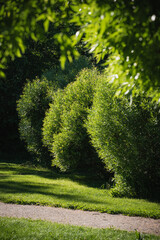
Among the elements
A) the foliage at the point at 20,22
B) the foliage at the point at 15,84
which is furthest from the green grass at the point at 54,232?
the foliage at the point at 15,84

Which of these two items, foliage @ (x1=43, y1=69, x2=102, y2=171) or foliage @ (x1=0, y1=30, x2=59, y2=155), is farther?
foliage @ (x1=0, y1=30, x2=59, y2=155)

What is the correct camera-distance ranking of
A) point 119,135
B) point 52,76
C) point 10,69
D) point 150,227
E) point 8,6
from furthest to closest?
point 10,69 → point 52,76 → point 119,135 → point 150,227 → point 8,6

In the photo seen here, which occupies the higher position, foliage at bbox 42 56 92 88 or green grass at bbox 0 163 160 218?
foliage at bbox 42 56 92 88

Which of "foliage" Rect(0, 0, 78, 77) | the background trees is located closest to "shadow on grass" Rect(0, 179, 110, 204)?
the background trees

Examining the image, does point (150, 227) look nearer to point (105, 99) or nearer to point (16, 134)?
point (105, 99)

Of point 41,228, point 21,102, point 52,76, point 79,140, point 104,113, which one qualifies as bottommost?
point 41,228

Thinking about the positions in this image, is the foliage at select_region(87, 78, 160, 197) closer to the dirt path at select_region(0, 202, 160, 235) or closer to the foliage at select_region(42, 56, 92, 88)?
the dirt path at select_region(0, 202, 160, 235)

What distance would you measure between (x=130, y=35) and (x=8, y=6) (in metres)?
1.52

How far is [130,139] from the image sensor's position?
31.5 ft

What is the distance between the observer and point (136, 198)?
32.9ft

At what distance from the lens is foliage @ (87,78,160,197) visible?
31.1 ft

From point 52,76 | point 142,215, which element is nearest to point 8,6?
point 142,215

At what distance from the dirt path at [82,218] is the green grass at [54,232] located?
0.60m

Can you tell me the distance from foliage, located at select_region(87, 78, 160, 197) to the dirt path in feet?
9.06
